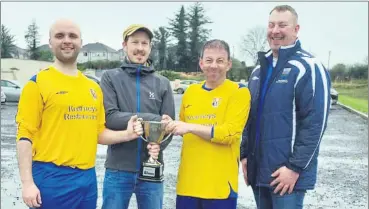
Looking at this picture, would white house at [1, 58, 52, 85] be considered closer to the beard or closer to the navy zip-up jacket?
the beard

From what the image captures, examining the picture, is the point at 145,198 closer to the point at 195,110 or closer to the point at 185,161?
the point at 185,161

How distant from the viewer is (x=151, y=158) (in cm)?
352

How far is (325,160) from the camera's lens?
33.3 ft

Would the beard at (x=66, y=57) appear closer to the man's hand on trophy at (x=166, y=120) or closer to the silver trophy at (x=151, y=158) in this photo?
the silver trophy at (x=151, y=158)

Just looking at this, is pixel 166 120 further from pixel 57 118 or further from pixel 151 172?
pixel 57 118

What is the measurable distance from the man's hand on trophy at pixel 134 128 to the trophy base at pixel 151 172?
0.26 metres

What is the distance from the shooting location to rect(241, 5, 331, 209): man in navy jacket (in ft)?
11.0

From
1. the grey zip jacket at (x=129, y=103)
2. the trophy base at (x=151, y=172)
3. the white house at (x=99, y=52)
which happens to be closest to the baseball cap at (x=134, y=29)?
the grey zip jacket at (x=129, y=103)

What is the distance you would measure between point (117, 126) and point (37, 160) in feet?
2.28

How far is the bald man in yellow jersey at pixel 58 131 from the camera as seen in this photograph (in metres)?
3.02

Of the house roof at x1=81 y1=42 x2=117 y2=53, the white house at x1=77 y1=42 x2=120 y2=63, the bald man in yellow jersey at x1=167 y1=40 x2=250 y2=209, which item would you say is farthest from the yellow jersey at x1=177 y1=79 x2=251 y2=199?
the house roof at x1=81 y1=42 x2=117 y2=53

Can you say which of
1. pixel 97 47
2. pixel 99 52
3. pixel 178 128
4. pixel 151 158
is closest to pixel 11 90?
pixel 151 158

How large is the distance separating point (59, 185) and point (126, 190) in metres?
0.61

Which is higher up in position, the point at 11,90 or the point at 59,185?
the point at 59,185
